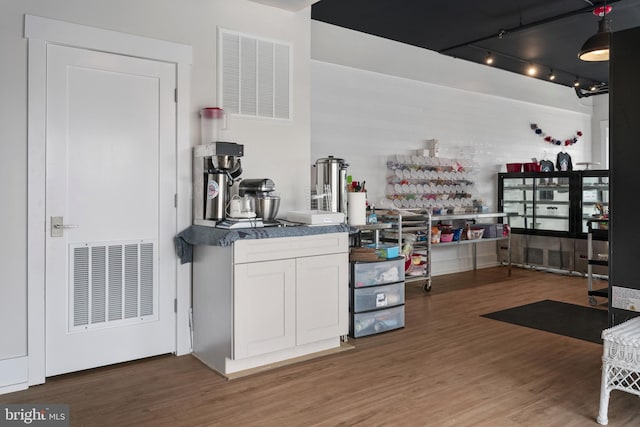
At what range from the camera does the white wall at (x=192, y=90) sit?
3133 millimetres

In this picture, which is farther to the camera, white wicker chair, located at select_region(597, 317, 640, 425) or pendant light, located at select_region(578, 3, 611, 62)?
pendant light, located at select_region(578, 3, 611, 62)

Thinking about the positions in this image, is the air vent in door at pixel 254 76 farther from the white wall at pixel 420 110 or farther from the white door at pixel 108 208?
the white wall at pixel 420 110

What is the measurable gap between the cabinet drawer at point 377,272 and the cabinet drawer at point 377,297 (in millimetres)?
47

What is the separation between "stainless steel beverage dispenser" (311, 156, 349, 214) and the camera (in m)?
4.28

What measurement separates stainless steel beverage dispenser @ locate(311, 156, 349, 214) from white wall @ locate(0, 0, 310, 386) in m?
0.18

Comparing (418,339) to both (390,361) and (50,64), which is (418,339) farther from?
(50,64)

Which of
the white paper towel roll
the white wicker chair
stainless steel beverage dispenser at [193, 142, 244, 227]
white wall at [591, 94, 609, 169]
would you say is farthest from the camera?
white wall at [591, 94, 609, 169]

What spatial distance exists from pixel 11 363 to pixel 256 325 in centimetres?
156

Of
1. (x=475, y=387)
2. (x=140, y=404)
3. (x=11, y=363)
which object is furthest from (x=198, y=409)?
(x=475, y=387)

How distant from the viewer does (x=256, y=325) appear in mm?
3426

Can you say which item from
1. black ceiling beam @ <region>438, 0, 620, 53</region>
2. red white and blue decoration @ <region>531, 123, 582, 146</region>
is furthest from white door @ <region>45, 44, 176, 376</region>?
red white and blue decoration @ <region>531, 123, 582, 146</region>

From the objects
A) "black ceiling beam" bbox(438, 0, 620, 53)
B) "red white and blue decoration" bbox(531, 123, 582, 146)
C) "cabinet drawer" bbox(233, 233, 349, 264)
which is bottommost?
"cabinet drawer" bbox(233, 233, 349, 264)

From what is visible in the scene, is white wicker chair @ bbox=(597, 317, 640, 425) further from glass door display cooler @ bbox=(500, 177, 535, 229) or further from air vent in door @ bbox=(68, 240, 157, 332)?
glass door display cooler @ bbox=(500, 177, 535, 229)

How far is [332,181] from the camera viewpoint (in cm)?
429
